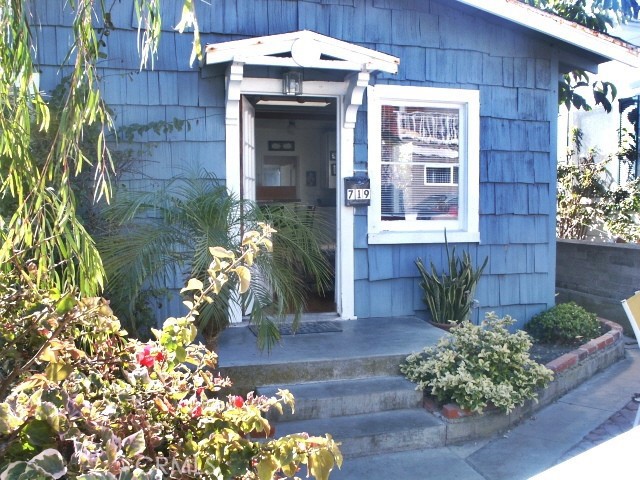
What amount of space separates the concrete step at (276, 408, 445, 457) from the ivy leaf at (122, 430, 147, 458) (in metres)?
2.26

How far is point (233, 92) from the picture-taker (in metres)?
5.14

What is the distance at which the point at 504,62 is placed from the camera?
6.23 meters

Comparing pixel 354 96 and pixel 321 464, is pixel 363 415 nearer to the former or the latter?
pixel 321 464

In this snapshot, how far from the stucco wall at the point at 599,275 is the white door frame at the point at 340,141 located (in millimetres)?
3676

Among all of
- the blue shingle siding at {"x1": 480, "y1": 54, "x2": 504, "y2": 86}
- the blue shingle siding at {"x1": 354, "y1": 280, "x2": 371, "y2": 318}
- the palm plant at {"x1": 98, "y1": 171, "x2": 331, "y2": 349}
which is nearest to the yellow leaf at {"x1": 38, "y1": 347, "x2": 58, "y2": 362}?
the palm plant at {"x1": 98, "y1": 171, "x2": 331, "y2": 349}

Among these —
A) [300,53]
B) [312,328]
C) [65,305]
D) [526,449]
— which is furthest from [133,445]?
[300,53]

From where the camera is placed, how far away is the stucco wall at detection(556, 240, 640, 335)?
737cm

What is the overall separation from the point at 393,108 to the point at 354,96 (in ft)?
2.09

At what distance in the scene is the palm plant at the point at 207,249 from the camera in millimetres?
3496

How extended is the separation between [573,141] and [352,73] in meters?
7.31

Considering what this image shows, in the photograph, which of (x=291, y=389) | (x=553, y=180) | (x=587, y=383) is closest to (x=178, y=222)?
(x=291, y=389)

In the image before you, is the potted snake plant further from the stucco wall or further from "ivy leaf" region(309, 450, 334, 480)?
"ivy leaf" region(309, 450, 334, 480)

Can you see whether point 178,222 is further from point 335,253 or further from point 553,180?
point 553,180

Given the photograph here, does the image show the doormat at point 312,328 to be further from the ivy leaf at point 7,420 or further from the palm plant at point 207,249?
the ivy leaf at point 7,420
